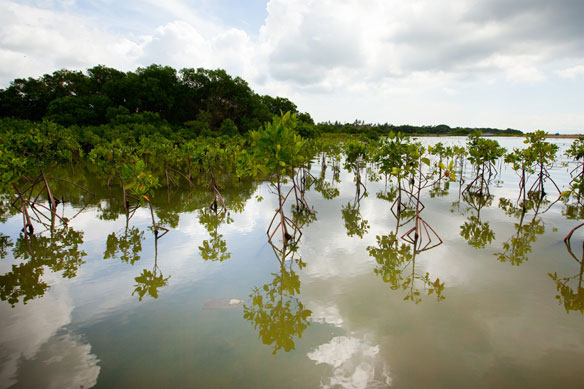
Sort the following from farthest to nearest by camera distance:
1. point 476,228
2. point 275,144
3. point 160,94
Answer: point 160,94, point 476,228, point 275,144

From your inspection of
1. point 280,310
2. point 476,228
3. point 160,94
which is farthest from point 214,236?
point 160,94

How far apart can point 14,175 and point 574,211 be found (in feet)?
71.7

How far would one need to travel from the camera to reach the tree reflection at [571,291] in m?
5.96

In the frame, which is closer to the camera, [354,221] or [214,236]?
[214,236]

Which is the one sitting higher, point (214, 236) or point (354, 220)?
point (214, 236)

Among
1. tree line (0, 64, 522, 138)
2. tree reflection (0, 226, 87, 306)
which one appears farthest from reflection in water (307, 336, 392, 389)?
tree line (0, 64, 522, 138)

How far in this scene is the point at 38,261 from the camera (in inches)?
305

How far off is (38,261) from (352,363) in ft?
27.4

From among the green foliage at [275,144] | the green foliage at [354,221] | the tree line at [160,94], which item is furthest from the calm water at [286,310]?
the tree line at [160,94]

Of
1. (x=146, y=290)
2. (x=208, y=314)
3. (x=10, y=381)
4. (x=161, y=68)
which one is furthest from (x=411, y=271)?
(x=161, y=68)

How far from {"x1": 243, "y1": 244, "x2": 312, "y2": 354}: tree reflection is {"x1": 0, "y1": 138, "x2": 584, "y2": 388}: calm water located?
3 centimetres

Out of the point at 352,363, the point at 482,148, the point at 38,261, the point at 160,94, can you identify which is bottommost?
the point at 352,363

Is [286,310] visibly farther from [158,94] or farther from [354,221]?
[158,94]

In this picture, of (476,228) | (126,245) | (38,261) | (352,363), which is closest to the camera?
(352,363)
